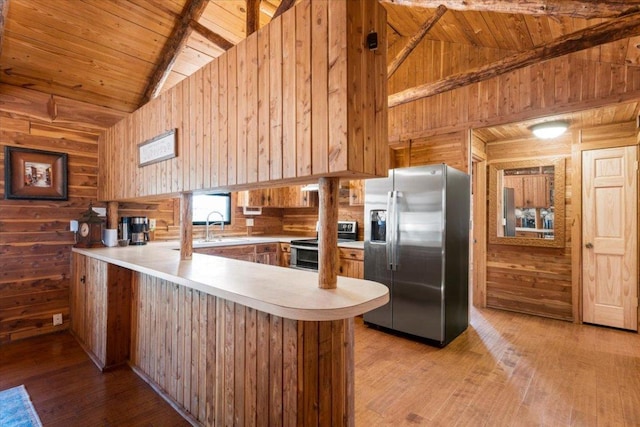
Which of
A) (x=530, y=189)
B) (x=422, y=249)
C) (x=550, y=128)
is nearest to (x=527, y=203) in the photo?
(x=530, y=189)

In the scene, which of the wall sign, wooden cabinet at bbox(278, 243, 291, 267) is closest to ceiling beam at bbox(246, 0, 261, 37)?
the wall sign

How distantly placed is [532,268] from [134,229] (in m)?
5.06

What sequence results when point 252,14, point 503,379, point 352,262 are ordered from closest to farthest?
point 503,379, point 252,14, point 352,262

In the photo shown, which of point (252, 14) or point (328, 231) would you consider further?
point (252, 14)

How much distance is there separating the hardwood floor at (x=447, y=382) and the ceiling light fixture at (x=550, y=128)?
227 centimetres

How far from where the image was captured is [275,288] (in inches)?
60.1

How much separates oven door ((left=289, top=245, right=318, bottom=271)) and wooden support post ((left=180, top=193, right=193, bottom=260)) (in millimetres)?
1793

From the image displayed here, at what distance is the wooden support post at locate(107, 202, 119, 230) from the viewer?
3.68m

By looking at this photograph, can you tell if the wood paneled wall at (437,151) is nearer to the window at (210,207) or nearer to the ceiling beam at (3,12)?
the window at (210,207)

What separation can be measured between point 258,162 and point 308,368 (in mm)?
1086

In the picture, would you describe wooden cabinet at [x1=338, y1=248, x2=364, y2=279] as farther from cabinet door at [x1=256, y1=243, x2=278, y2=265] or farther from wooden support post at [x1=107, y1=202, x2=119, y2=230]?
wooden support post at [x1=107, y1=202, x2=119, y2=230]

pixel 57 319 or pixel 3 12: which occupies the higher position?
Result: pixel 3 12

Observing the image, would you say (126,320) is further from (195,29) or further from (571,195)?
(571,195)

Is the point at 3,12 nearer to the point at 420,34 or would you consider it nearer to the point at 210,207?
the point at 210,207
